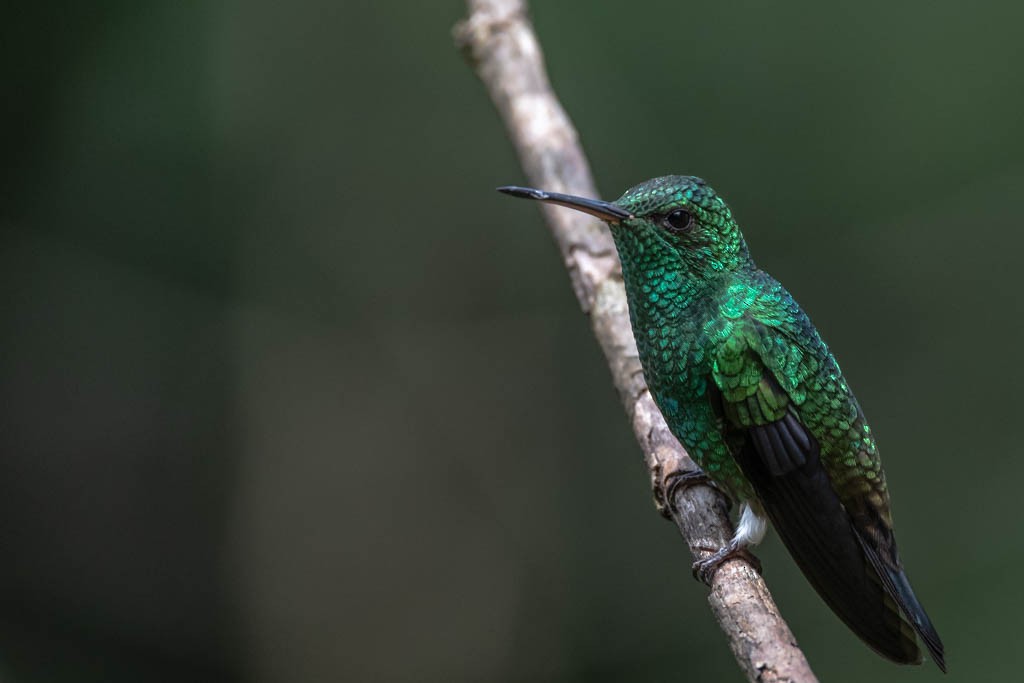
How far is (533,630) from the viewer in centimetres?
450

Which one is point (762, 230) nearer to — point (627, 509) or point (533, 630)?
point (627, 509)

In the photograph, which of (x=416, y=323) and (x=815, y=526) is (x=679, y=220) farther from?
(x=416, y=323)

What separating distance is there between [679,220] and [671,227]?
1.0 inches

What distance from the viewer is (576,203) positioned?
7.77 feet

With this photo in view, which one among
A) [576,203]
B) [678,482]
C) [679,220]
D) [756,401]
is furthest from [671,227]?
[678,482]

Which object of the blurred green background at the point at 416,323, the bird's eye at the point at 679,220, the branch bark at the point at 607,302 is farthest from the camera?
the blurred green background at the point at 416,323

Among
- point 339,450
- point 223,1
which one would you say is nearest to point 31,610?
point 339,450

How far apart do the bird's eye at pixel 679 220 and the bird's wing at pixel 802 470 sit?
257 mm

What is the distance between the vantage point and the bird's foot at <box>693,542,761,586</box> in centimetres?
224

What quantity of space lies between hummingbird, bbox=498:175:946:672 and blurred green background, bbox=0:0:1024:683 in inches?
73.0

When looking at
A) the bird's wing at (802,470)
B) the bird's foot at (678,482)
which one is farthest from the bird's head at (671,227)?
the bird's foot at (678,482)

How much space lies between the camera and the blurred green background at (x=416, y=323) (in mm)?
4492

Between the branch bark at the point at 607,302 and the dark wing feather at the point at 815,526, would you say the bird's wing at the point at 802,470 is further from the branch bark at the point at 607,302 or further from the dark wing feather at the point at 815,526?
the branch bark at the point at 607,302

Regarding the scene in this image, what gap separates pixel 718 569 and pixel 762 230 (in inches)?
105
